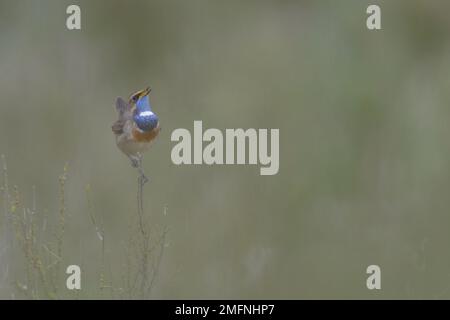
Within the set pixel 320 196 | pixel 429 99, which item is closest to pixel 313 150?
pixel 320 196

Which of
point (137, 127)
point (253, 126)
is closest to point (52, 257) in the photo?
point (137, 127)

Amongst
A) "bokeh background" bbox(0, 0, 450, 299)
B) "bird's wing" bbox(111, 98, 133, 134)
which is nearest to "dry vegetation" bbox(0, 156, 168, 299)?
"bokeh background" bbox(0, 0, 450, 299)

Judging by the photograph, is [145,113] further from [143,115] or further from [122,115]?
[122,115]

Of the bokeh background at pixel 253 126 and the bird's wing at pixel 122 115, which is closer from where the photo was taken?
the bird's wing at pixel 122 115

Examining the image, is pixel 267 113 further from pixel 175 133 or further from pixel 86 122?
pixel 86 122

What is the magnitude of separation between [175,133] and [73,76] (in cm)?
107

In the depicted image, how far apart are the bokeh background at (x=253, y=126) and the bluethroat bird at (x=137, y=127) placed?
1.38ft

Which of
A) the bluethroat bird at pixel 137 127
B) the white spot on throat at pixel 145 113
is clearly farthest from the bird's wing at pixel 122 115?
the white spot on throat at pixel 145 113

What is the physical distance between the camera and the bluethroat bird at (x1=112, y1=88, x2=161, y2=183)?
5094 mm

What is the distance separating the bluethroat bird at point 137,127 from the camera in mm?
5094

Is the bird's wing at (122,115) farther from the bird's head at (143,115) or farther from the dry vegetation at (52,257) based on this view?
the dry vegetation at (52,257)

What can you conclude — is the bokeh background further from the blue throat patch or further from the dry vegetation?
the blue throat patch

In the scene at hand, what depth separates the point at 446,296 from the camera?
5289 millimetres

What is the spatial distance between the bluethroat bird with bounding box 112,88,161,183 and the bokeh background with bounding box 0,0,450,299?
1.38ft
